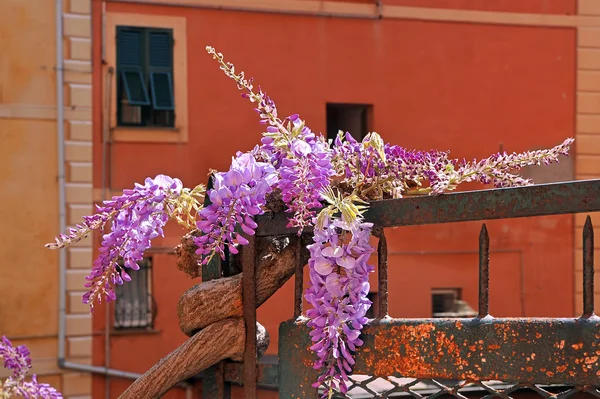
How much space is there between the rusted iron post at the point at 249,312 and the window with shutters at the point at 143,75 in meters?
9.88

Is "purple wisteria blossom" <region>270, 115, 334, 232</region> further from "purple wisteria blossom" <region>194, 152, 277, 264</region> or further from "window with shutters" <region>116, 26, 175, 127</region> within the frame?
"window with shutters" <region>116, 26, 175, 127</region>

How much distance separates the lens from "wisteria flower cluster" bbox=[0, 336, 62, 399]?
3.22 m

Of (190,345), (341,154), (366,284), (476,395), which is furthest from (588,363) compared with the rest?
(476,395)

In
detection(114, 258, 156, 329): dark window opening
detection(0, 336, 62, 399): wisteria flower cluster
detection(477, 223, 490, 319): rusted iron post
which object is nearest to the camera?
detection(477, 223, 490, 319): rusted iron post

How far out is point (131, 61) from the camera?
11945mm

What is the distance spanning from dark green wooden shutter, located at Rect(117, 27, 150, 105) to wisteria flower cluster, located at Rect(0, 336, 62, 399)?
8647mm

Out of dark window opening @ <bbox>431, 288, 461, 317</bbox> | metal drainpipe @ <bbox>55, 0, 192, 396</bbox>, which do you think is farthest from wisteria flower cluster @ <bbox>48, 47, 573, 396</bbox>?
dark window opening @ <bbox>431, 288, 461, 317</bbox>

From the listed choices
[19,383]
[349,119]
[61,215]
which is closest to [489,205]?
[19,383]

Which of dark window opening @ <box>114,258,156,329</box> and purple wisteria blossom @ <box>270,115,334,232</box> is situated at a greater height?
purple wisteria blossom @ <box>270,115,334,232</box>

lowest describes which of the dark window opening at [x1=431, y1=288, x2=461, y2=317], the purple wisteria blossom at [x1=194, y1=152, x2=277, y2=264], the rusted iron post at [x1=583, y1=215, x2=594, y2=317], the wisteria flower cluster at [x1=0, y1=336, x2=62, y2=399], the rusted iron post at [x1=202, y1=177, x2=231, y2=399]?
the dark window opening at [x1=431, y1=288, x2=461, y2=317]

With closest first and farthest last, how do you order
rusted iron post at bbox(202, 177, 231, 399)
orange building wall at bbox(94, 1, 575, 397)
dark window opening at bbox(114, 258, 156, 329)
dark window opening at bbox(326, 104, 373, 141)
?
rusted iron post at bbox(202, 177, 231, 399) < dark window opening at bbox(114, 258, 156, 329) < orange building wall at bbox(94, 1, 575, 397) < dark window opening at bbox(326, 104, 373, 141)

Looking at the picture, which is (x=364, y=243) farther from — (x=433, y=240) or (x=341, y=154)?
(x=433, y=240)

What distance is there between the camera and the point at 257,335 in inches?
87.0

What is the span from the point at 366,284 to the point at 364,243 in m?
0.08
